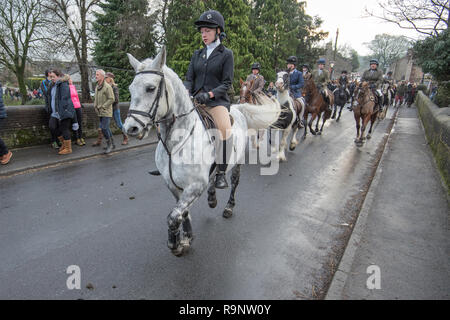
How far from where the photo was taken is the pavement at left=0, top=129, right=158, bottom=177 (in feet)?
21.4

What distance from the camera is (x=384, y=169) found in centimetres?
712

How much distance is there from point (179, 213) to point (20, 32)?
2561 cm

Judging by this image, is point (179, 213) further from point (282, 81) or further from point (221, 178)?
point (282, 81)

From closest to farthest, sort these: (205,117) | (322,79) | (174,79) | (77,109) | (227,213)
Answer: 1. (174,79)
2. (205,117)
3. (227,213)
4. (77,109)
5. (322,79)

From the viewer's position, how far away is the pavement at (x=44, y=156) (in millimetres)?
6517

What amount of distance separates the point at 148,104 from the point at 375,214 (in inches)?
167

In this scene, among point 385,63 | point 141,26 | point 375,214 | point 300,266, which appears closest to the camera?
point 300,266

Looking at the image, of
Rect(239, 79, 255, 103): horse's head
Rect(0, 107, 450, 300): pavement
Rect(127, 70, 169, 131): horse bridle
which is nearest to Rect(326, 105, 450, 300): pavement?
Rect(0, 107, 450, 300): pavement

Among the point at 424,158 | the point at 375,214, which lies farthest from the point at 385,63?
the point at 375,214

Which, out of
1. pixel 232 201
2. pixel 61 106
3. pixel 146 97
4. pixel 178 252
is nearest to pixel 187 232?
pixel 178 252

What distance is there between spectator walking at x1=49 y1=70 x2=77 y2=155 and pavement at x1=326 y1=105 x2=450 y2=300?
7.75 metres

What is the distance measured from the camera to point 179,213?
117 inches
